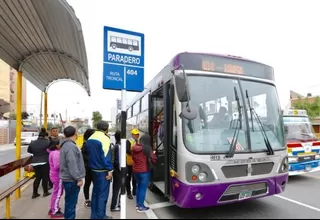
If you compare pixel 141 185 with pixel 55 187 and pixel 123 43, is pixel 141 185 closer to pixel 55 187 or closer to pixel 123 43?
pixel 55 187

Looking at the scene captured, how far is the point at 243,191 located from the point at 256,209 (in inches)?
40.6

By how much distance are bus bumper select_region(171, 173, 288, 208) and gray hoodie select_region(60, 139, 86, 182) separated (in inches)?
65.6

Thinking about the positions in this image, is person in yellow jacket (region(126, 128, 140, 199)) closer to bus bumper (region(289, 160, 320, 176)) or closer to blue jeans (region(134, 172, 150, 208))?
blue jeans (region(134, 172, 150, 208))

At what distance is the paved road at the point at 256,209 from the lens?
4.86 meters

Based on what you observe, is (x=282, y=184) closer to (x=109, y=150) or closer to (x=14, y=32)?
(x=109, y=150)

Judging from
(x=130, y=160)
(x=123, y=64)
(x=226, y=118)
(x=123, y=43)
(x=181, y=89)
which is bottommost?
(x=130, y=160)

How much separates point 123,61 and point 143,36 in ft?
2.26

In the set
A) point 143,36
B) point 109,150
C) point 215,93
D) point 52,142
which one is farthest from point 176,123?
point 52,142

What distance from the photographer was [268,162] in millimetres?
4719

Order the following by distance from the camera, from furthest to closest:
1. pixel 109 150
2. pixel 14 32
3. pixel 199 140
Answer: pixel 14 32 → pixel 109 150 → pixel 199 140

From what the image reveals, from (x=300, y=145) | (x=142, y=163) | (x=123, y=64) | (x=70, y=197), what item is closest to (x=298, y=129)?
(x=300, y=145)

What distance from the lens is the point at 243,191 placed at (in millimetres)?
4480

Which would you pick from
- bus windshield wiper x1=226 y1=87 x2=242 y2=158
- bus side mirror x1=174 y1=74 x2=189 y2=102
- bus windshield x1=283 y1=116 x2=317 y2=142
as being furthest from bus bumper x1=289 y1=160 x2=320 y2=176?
bus side mirror x1=174 y1=74 x2=189 y2=102

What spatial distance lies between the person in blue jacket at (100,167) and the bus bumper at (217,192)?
4.01 feet
